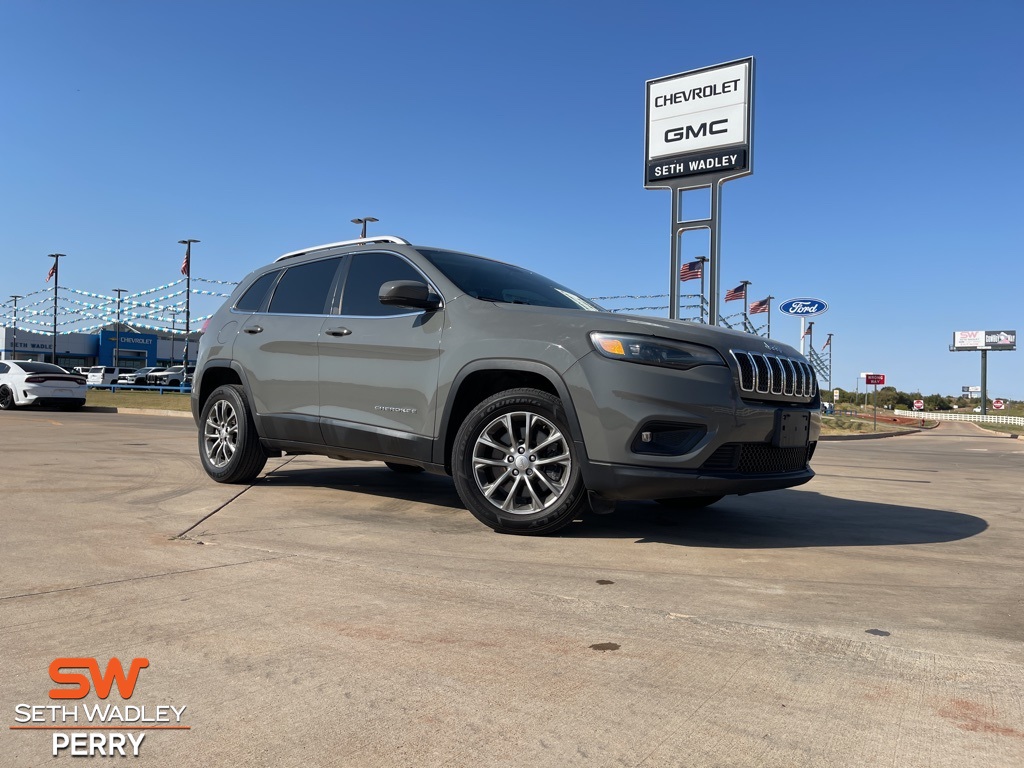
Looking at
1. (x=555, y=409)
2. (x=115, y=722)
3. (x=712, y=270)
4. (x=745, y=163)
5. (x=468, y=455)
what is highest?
(x=745, y=163)

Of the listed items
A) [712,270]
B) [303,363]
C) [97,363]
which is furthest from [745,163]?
[97,363]

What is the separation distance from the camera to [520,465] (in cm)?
451

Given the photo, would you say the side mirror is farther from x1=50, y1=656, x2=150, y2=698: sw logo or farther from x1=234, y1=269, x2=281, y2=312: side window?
x1=50, y1=656, x2=150, y2=698: sw logo

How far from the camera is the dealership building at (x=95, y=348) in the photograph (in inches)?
3108

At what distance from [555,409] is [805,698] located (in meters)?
2.41

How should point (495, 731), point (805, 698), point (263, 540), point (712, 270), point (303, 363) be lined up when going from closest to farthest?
point (495, 731) < point (805, 698) < point (263, 540) < point (303, 363) < point (712, 270)

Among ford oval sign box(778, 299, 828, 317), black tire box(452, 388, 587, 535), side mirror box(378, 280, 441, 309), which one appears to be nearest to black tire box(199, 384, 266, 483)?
side mirror box(378, 280, 441, 309)

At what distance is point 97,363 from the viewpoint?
86.4m

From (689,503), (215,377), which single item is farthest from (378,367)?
(689,503)

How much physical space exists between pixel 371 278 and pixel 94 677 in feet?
12.5

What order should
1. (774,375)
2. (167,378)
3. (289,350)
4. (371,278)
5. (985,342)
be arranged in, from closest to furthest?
(774,375)
(371,278)
(289,350)
(167,378)
(985,342)

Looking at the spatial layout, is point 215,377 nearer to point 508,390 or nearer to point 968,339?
point 508,390

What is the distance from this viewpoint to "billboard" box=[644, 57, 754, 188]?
17.4m

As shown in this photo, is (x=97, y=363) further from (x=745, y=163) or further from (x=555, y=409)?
(x=555, y=409)
